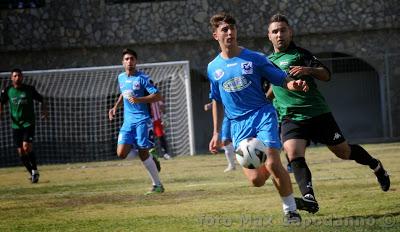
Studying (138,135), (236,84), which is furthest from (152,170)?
(236,84)

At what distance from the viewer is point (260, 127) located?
29.1ft

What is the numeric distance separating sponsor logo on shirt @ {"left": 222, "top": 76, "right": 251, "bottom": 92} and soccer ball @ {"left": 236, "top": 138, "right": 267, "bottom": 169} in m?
0.57

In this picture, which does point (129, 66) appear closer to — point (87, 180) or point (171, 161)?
point (87, 180)

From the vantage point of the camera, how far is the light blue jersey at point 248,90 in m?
8.88

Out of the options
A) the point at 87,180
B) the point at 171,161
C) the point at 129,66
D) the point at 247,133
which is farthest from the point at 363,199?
the point at 171,161

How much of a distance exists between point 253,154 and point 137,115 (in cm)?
521

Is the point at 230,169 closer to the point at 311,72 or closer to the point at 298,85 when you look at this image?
the point at 311,72

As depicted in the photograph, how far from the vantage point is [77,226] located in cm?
959

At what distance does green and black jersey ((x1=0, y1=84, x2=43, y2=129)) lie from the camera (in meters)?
18.6

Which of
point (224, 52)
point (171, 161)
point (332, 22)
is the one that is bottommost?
point (171, 161)

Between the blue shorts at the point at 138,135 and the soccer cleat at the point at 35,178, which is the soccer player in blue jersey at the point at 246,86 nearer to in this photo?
the blue shorts at the point at 138,135

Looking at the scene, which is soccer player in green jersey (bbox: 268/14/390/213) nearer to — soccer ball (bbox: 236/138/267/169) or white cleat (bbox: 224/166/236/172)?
soccer ball (bbox: 236/138/267/169)

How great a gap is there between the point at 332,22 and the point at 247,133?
2027cm

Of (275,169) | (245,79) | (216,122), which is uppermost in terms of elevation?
(245,79)
